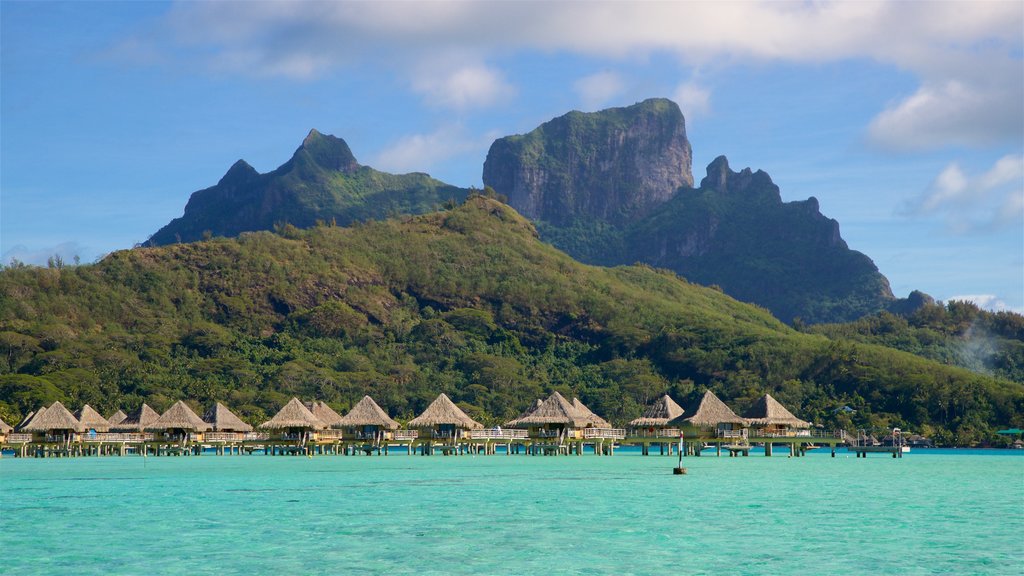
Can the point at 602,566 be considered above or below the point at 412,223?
below

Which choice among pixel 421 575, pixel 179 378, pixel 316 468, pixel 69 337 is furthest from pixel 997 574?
pixel 69 337

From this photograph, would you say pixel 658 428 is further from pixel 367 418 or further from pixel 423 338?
pixel 423 338

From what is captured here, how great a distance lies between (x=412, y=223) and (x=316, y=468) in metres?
122

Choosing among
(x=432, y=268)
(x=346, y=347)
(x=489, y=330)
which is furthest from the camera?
(x=432, y=268)

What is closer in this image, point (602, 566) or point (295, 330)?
point (602, 566)

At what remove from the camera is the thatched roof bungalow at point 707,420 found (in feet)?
238

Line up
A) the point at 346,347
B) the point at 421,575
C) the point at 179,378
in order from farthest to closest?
the point at 346,347 < the point at 179,378 < the point at 421,575

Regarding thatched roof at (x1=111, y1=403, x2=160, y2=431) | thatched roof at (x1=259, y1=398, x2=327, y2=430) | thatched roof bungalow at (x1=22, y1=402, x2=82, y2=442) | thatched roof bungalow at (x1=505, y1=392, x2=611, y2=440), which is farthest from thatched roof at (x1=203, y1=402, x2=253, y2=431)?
thatched roof bungalow at (x1=505, y1=392, x2=611, y2=440)

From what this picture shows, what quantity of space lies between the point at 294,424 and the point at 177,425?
7.37 metres

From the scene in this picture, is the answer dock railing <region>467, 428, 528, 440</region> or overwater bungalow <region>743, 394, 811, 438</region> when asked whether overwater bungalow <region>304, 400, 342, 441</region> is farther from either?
overwater bungalow <region>743, 394, 811, 438</region>

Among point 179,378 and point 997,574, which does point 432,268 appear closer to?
point 179,378

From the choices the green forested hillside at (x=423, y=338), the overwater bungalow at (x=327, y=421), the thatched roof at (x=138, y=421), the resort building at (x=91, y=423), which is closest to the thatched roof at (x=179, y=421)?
the thatched roof at (x=138, y=421)

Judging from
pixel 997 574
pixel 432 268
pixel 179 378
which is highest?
pixel 432 268

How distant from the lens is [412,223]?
178 meters
